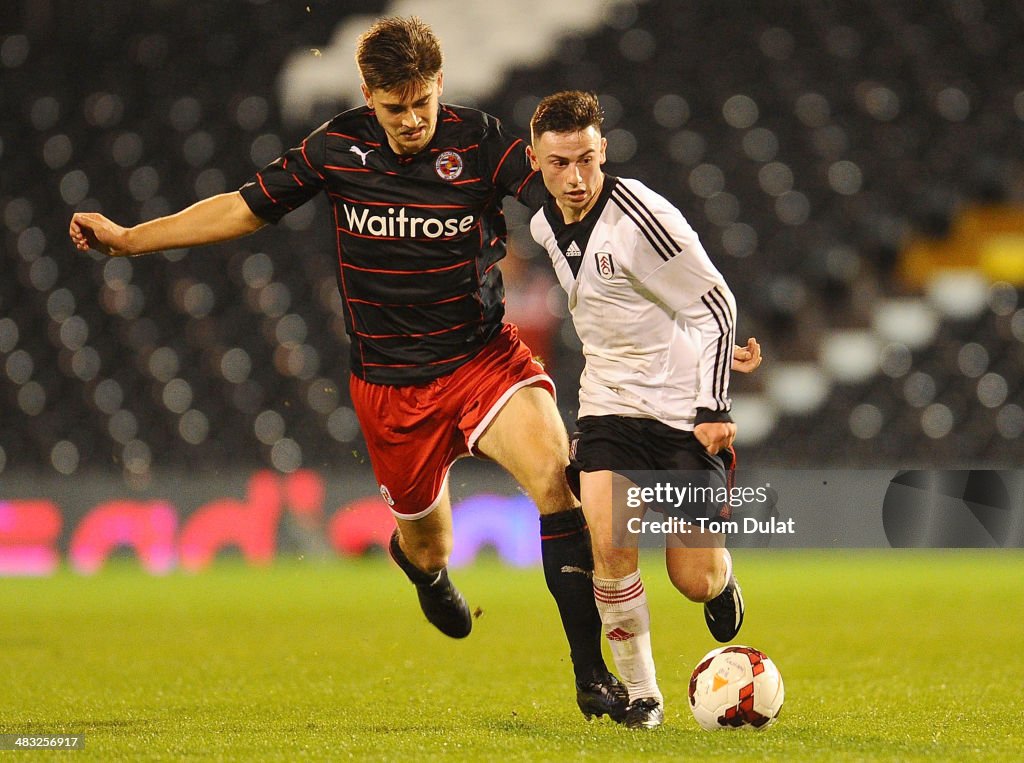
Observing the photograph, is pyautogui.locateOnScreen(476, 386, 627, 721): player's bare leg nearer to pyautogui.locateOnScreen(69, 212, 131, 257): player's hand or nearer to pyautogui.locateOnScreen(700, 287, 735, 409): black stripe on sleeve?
pyautogui.locateOnScreen(700, 287, 735, 409): black stripe on sleeve

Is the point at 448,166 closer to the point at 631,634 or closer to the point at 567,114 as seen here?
the point at 567,114

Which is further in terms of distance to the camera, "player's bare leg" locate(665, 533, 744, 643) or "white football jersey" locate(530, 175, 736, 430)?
"player's bare leg" locate(665, 533, 744, 643)

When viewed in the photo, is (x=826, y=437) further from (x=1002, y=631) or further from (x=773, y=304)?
(x=1002, y=631)

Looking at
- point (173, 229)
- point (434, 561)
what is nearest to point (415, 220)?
point (173, 229)

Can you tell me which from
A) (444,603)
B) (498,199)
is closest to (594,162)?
(498,199)

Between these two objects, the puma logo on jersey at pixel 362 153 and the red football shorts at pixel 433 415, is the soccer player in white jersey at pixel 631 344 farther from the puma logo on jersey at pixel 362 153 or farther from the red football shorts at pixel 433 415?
the puma logo on jersey at pixel 362 153

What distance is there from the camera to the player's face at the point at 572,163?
119 inches

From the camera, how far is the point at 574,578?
321 centimetres

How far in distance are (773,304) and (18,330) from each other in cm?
592

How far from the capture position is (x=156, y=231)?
351 cm

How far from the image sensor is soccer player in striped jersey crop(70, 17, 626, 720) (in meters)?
3.24

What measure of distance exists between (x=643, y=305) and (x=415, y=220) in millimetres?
678

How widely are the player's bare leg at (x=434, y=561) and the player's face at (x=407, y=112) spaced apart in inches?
42.0

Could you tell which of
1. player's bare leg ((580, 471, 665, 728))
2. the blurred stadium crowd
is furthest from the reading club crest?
the blurred stadium crowd
